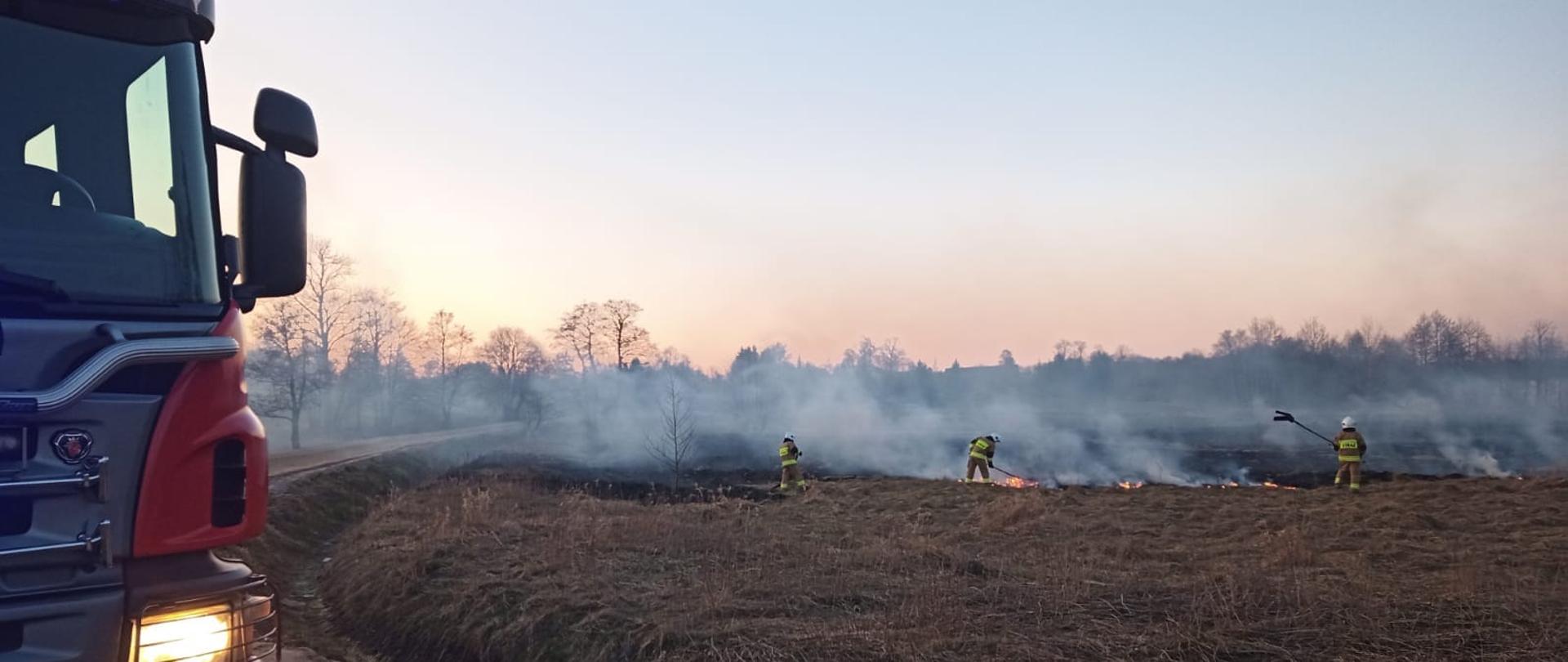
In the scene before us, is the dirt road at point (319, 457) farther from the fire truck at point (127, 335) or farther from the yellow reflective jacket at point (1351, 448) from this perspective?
the yellow reflective jacket at point (1351, 448)

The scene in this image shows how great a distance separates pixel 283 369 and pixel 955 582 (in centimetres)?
3672

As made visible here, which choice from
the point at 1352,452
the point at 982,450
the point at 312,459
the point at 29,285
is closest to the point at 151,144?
the point at 29,285

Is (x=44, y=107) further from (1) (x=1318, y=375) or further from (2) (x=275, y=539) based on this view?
(1) (x=1318, y=375)

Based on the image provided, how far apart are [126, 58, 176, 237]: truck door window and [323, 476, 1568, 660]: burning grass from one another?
4.18m

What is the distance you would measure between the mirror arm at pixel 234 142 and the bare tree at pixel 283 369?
117 feet

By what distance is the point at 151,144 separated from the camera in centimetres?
268

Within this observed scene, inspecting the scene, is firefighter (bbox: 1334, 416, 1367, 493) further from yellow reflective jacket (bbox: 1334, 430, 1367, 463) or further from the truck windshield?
the truck windshield

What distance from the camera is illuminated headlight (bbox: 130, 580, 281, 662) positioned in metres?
2.29

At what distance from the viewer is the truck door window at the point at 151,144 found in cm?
262

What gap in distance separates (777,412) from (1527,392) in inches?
2169

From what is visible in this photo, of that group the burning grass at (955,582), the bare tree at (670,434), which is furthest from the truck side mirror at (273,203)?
the bare tree at (670,434)

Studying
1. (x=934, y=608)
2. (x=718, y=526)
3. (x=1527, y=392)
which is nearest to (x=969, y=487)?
(x=718, y=526)

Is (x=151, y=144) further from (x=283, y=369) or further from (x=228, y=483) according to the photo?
(x=283, y=369)

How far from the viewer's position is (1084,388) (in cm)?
7344
